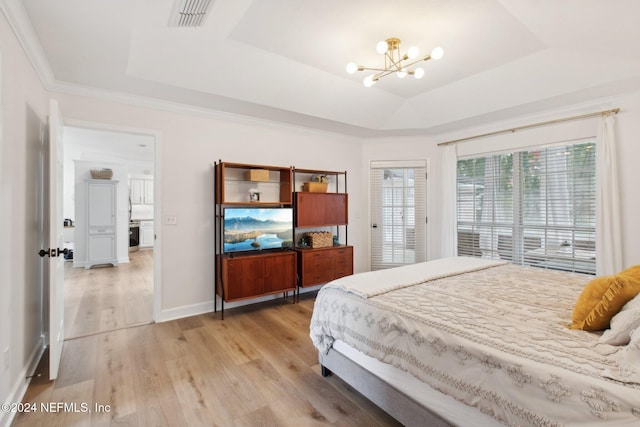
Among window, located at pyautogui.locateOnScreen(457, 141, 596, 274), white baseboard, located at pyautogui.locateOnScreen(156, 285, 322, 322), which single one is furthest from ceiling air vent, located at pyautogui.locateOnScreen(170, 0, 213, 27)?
window, located at pyautogui.locateOnScreen(457, 141, 596, 274)

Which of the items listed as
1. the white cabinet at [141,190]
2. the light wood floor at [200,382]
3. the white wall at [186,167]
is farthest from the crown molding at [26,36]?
the white cabinet at [141,190]

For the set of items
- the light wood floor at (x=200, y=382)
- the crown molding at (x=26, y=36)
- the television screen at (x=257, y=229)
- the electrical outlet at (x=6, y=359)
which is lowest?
the light wood floor at (x=200, y=382)

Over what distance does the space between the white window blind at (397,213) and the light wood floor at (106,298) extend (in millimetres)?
3563

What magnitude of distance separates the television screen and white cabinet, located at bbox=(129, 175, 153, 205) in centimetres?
680

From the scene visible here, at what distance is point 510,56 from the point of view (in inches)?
117

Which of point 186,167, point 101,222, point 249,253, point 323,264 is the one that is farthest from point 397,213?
point 101,222

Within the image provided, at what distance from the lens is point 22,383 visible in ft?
6.78

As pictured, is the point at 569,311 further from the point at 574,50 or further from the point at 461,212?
the point at 461,212

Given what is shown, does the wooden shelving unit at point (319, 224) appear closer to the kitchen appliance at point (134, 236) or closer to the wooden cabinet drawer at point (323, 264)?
the wooden cabinet drawer at point (323, 264)

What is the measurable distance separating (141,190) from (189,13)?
8.14 meters

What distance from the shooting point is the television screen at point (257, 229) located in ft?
11.8

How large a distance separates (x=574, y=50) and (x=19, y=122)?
459 cm

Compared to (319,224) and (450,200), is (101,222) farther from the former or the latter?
(450,200)

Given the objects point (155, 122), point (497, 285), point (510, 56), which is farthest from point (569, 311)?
point (155, 122)
